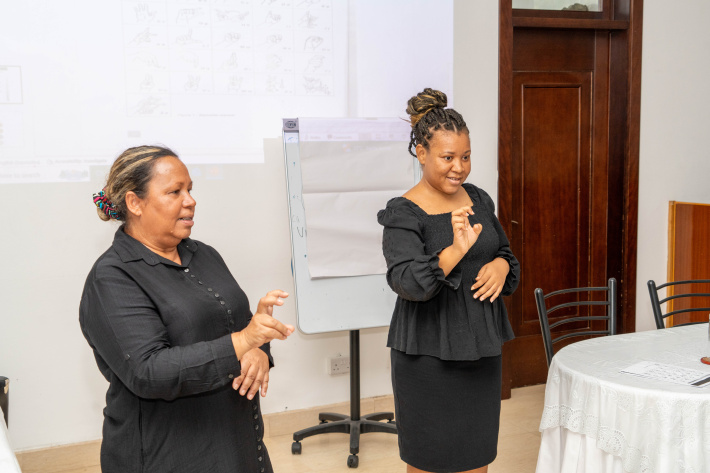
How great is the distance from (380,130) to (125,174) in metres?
1.72

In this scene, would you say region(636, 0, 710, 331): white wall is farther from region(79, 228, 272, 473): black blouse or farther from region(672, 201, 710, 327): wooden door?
region(79, 228, 272, 473): black blouse

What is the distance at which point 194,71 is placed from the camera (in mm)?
2963

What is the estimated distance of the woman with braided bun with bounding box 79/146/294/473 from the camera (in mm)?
1358

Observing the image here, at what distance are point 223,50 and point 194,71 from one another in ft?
0.53

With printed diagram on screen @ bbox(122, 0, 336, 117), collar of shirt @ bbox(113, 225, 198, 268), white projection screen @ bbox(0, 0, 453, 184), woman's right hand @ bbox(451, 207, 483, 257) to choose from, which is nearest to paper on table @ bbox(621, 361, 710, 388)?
woman's right hand @ bbox(451, 207, 483, 257)

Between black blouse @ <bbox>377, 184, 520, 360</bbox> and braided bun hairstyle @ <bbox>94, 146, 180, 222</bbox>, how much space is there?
677mm

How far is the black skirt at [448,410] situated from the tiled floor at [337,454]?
0.99m

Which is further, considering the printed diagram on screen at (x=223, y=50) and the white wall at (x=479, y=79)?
the white wall at (x=479, y=79)

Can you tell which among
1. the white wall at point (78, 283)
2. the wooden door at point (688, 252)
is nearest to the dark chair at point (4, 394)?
the white wall at point (78, 283)

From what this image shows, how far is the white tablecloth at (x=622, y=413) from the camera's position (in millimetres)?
1764

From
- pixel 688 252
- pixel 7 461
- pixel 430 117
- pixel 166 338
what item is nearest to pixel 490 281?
pixel 430 117

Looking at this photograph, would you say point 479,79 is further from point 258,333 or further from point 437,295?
point 258,333

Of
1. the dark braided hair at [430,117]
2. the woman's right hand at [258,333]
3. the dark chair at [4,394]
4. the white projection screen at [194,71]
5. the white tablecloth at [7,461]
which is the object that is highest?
the white projection screen at [194,71]

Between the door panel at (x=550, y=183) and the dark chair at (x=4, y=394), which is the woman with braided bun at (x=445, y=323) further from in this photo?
the door panel at (x=550, y=183)
